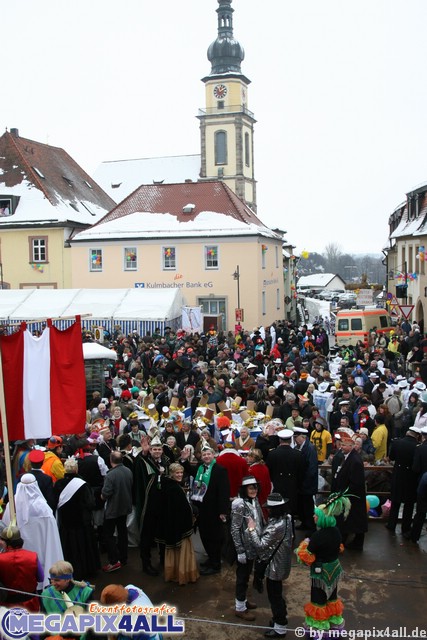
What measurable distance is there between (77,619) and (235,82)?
6939 cm

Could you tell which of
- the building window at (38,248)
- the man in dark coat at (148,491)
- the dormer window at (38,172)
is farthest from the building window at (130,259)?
the man in dark coat at (148,491)

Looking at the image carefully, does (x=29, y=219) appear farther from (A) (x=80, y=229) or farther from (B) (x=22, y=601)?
(B) (x=22, y=601)

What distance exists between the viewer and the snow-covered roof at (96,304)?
2692cm

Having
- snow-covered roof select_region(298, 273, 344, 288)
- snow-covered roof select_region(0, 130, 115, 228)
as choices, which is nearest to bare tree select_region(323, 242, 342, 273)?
snow-covered roof select_region(298, 273, 344, 288)

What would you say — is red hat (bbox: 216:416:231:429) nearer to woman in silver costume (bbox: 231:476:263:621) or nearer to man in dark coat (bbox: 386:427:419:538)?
man in dark coat (bbox: 386:427:419:538)

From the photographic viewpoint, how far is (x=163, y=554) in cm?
837

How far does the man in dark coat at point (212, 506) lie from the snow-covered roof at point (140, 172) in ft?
184

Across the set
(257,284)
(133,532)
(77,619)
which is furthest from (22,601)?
(257,284)

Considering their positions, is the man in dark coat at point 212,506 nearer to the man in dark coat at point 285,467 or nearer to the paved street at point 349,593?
the paved street at point 349,593

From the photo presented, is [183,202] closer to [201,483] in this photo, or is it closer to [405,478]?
[405,478]

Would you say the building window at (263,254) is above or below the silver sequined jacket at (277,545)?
above

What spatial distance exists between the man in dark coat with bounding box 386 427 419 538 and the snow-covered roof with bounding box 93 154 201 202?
55739 millimetres

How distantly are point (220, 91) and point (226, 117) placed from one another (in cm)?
314

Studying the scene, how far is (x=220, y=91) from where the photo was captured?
6956cm
